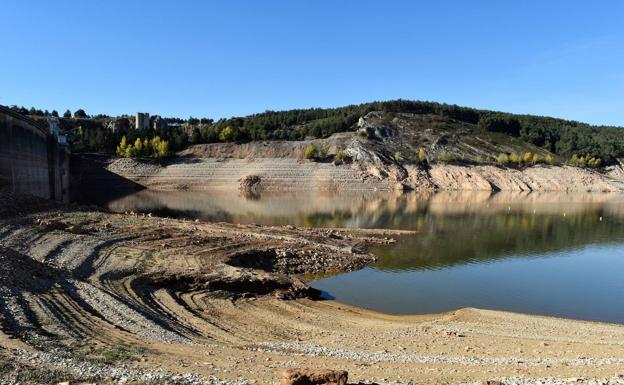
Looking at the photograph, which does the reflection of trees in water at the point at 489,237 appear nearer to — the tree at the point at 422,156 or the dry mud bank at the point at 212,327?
the dry mud bank at the point at 212,327

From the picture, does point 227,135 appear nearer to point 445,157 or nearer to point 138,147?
point 138,147

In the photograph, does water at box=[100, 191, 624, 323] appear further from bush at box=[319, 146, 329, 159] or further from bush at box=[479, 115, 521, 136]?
bush at box=[479, 115, 521, 136]

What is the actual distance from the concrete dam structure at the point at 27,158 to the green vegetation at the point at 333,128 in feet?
152

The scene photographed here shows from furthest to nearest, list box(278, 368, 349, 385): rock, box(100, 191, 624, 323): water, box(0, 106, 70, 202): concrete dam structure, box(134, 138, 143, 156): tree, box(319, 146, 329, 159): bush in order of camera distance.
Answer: box(319, 146, 329, 159): bush, box(134, 138, 143, 156): tree, box(0, 106, 70, 202): concrete dam structure, box(100, 191, 624, 323): water, box(278, 368, 349, 385): rock

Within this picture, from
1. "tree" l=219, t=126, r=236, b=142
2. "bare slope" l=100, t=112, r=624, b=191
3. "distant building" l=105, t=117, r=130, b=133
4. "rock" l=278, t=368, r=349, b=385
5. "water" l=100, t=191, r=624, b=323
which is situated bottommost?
"water" l=100, t=191, r=624, b=323

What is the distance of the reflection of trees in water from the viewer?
38000 millimetres

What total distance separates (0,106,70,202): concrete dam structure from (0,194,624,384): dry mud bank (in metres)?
21.6

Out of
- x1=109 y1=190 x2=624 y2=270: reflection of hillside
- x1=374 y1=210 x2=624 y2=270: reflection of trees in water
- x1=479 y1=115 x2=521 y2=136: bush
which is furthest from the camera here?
x1=479 y1=115 x2=521 y2=136: bush

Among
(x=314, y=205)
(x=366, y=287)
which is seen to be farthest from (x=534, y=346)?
(x=314, y=205)

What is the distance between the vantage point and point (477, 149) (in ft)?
467

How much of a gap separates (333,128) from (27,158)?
3893 inches

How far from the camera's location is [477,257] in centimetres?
3838

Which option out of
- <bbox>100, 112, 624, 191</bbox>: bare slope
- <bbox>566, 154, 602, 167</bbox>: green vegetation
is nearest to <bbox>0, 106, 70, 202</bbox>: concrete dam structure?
<bbox>100, 112, 624, 191</bbox>: bare slope

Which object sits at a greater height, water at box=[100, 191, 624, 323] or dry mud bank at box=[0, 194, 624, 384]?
dry mud bank at box=[0, 194, 624, 384]
